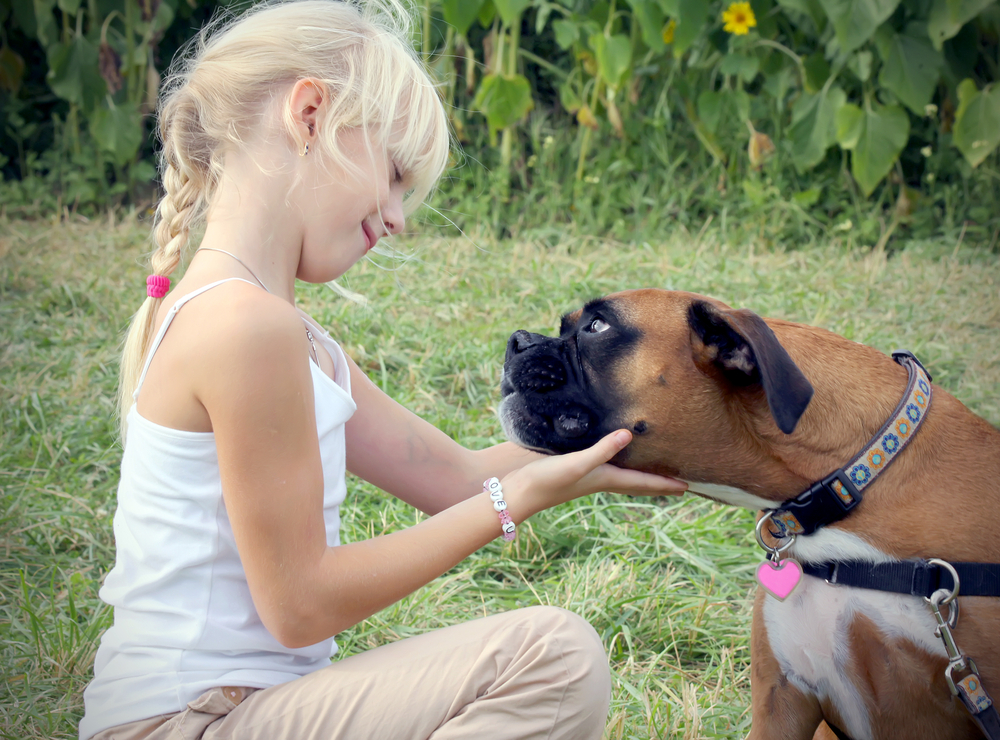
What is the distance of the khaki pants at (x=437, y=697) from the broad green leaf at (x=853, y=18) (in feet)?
15.4

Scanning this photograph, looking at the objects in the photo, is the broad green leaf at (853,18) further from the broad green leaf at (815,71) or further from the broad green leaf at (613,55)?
the broad green leaf at (613,55)

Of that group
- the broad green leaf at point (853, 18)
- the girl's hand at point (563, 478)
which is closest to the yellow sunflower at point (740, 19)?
the broad green leaf at point (853, 18)

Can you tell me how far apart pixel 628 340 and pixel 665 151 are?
15.6 ft

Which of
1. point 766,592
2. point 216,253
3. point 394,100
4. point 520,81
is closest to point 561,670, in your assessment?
point 766,592

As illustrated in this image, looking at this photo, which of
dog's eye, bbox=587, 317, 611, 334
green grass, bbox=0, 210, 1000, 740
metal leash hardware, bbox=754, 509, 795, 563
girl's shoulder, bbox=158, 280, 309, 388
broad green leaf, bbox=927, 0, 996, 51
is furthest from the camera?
broad green leaf, bbox=927, 0, 996, 51

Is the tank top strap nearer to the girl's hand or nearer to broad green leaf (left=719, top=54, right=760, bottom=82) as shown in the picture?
the girl's hand

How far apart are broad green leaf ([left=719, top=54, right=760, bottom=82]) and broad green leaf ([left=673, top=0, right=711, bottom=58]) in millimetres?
302

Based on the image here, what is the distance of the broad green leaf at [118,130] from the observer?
661 cm

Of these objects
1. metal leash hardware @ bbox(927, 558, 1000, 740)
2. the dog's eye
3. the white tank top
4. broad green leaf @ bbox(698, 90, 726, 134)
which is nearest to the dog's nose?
the dog's eye

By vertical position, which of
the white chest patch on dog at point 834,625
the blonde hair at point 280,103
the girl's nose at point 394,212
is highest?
the blonde hair at point 280,103

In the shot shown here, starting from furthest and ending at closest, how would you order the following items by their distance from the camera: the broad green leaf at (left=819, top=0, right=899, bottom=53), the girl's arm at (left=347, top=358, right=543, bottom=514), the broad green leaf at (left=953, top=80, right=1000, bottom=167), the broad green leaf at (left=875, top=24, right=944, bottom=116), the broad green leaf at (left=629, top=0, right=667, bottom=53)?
the broad green leaf at (left=629, top=0, right=667, bottom=53) → the broad green leaf at (left=875, top=24, right=944, bottom=116) → the broad green leaf at (left=953, top=80, right=1000, bottom=167) → the broad green leaf at (left=819, top=0, right=899, bottom=53) → the girl's arm at (left=347, top=358, right=543, bottom=514)

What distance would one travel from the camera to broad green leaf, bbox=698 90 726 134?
6184 millimetres

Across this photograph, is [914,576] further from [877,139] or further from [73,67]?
[73,67]

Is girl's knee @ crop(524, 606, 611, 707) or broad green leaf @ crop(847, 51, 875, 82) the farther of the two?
broad green leaf @ crop(847, 51, 875, 82)
